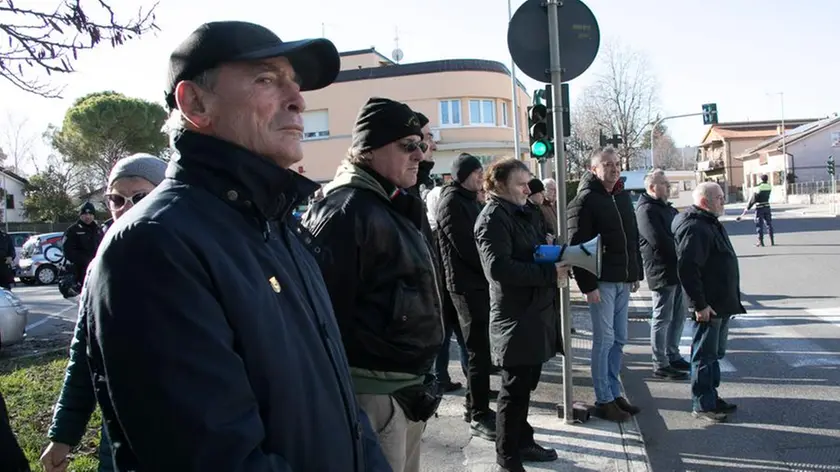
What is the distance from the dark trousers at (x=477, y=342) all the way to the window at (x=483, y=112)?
105 ft

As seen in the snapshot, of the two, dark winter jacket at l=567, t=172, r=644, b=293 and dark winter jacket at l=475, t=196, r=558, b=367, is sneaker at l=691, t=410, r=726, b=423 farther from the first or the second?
dark winter jacket at l=475, t=196, r=558, b=367

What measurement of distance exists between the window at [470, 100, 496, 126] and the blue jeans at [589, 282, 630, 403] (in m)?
31.6

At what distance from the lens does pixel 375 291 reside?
2.82 metres

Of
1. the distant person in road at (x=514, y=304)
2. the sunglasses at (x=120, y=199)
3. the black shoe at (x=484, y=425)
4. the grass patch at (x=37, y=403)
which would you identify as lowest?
the black shoe at (x=484, y=425)

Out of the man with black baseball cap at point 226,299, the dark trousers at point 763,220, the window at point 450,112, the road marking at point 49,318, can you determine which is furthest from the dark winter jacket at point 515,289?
the window at point 450,112

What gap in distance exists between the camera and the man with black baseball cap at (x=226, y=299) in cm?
125

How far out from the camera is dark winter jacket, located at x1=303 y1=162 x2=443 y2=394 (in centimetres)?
278

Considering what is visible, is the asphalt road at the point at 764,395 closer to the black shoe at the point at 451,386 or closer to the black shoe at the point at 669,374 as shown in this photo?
the black shoe at the point at 669,374

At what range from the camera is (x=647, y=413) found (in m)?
5.80

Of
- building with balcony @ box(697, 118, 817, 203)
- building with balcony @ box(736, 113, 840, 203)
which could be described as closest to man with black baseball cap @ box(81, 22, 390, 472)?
building with balcony @ box(736, 113, 840, 203)

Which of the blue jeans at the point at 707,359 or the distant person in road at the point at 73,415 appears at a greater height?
the distant person in road at the point at 73,415

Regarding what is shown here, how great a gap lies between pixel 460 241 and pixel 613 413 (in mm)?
1919

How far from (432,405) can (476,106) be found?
115 feet

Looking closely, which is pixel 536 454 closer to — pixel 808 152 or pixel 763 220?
pixel 763 220
